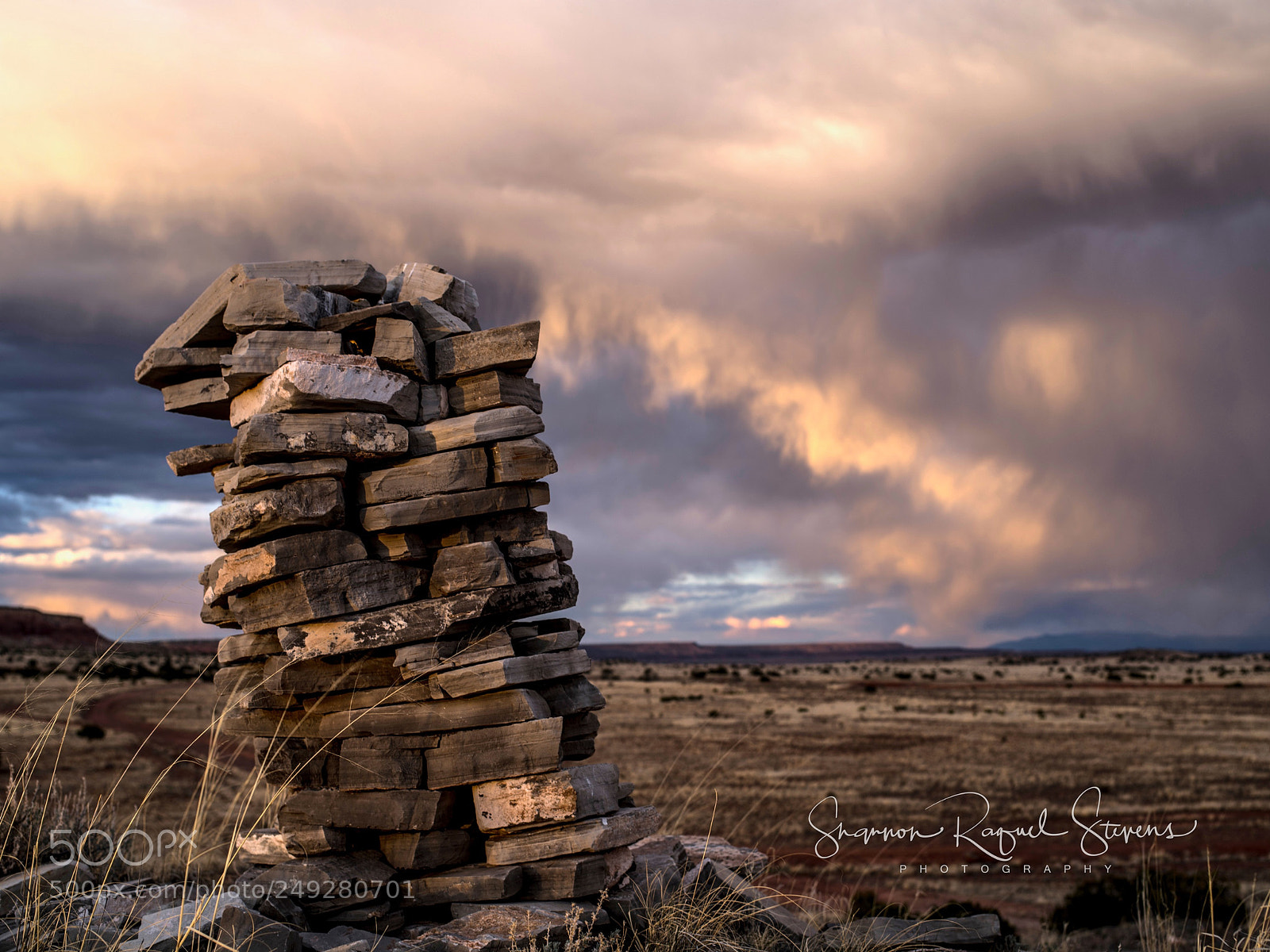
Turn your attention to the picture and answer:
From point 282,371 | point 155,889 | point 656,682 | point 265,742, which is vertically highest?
point 282,371

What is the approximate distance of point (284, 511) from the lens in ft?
23.9

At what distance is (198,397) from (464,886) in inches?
193

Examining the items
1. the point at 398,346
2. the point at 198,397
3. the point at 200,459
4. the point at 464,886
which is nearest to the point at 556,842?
the point at 464,886

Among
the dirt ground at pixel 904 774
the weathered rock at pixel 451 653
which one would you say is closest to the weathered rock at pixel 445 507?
the weathered rock at pixel 451 653

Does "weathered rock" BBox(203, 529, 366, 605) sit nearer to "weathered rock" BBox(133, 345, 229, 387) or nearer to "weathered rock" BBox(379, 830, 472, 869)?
"weathered rock" BBox(133, 345, 229, 387)

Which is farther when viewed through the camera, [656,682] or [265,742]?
[656,682]

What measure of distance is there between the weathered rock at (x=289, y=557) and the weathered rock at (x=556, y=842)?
257 centimetres

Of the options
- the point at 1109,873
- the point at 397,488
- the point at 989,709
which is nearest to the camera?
the point at 397,488

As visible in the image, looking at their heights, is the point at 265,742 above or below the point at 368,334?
below

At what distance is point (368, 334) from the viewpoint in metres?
8.20

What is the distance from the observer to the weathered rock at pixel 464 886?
22.8 feet

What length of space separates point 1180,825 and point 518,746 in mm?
21602

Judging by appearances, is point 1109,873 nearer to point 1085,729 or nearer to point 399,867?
point 399,867

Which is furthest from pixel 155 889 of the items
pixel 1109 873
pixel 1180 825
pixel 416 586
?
pixel 1180 825
